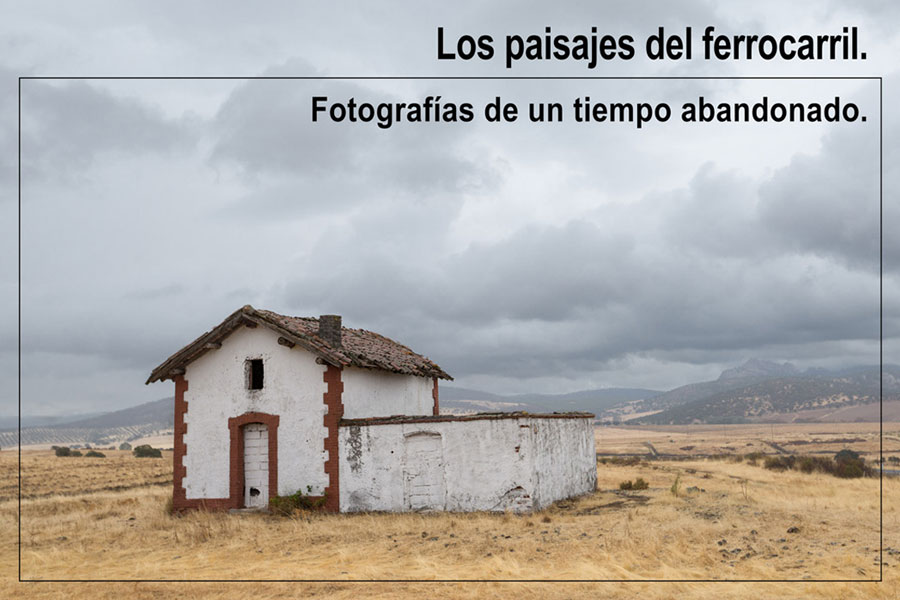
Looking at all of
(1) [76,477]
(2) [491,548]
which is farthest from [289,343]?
(1) [76,477]

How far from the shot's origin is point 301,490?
881 inches

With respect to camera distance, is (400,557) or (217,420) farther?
(217,420)

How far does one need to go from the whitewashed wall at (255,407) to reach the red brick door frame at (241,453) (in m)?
0.14

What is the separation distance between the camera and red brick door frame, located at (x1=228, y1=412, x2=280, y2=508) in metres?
22.6

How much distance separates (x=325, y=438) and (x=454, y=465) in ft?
12.0

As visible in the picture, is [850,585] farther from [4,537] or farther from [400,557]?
[4,537]

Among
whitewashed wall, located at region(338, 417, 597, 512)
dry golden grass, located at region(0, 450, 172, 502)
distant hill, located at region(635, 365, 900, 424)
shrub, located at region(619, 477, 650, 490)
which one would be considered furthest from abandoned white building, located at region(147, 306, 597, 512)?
distant hill, located at region(635, 365, 900, 424)

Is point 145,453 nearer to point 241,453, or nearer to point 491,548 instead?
point 241,453

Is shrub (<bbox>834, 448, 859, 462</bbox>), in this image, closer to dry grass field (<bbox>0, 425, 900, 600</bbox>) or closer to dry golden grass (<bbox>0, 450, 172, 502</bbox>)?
dry grass field (<bbox>0, 425, 900, 600</bbox>)

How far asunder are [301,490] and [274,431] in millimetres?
1807

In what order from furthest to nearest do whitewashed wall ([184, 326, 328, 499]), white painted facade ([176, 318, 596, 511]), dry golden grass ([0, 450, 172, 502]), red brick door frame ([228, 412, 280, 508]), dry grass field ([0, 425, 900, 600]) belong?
dry golden grass ([0, 450, 172, 502]) → red brick door frame ([228, 412, 280, 508]) → whitewashed wall ([184, 326, 328, 499]) → white painted facade ([176, 318, 596, 511]) → dry grass field ([0, 425, 900, 600])

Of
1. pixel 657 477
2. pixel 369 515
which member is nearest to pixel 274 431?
pixel 369 515

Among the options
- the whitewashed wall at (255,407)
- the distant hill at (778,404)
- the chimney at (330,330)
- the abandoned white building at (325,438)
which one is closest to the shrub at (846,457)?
the abandoned white building at (325,438)

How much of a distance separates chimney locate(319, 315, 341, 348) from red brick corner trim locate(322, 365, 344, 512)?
1730mm
